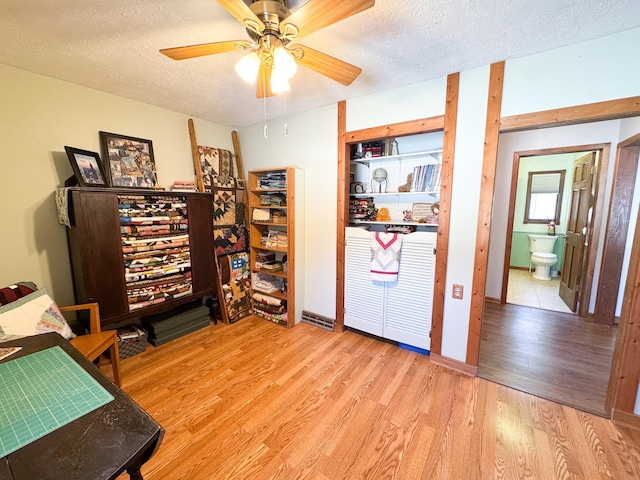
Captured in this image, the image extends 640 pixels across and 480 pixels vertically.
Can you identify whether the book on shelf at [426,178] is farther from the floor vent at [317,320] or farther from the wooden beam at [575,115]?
the floor vent at [317,320]

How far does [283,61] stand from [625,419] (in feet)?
9.82

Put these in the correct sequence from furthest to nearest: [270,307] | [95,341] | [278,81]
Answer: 1. [270,307]
2. [95,341]
3. [278,81]

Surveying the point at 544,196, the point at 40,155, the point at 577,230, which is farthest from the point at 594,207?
the point at 40,155

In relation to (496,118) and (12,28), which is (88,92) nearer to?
(12,28)

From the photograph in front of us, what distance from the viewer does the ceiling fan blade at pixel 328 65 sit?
1.35 metres

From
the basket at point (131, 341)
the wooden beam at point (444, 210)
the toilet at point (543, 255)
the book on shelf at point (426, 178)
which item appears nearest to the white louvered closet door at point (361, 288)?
the wooden beam at point (444, 210)

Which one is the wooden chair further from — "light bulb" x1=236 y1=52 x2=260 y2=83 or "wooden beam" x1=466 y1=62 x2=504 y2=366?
"wooden beam" x1=466 y1=62 x2=504 y2=366

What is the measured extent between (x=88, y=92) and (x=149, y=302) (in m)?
1.98

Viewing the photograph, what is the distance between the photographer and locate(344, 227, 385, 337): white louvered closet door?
8.57ft

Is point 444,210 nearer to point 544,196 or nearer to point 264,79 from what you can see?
point 264,79

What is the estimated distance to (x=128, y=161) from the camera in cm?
255

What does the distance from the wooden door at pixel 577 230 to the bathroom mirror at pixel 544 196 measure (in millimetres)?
1276

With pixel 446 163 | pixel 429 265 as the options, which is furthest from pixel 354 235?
pixel 446 163

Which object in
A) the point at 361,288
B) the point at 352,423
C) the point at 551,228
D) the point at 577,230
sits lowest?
the point at 352,423
